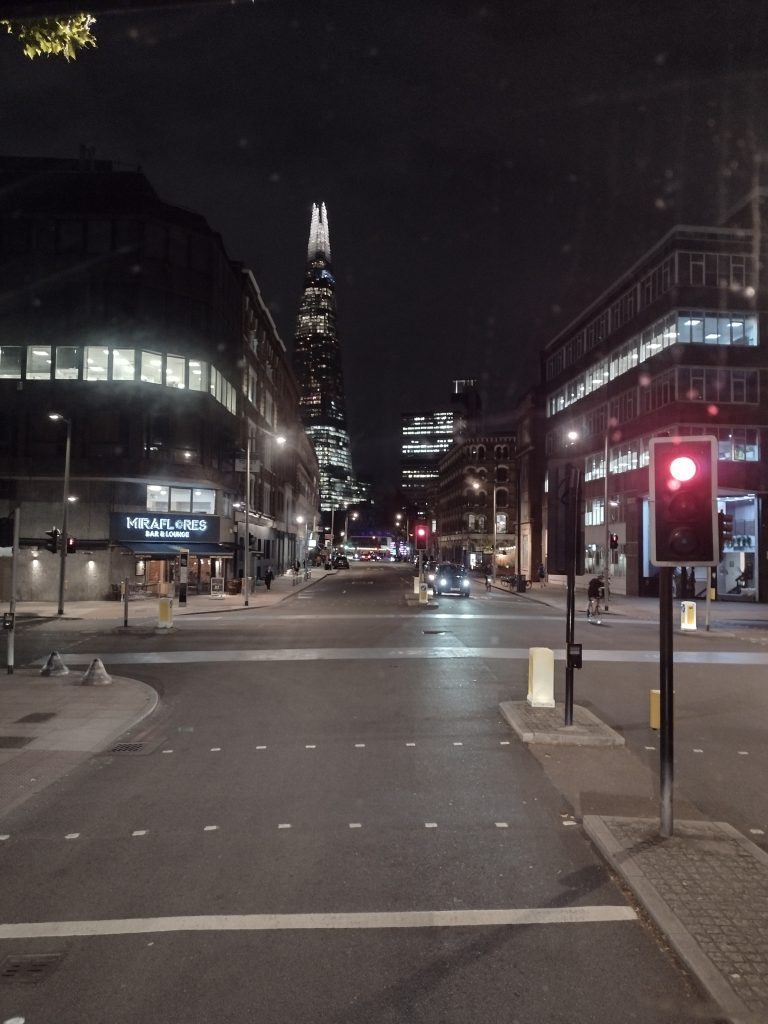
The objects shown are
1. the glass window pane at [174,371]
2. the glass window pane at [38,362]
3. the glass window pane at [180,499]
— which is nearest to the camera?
the glass window pane at [38,362]

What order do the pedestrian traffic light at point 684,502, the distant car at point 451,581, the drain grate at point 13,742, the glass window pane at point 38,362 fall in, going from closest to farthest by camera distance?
1. the pedestrian traffic light at point 684,502
2. the drain grate at point 13,742
3. the glass window pane at point 38,362
4. the distant car at point 451,581

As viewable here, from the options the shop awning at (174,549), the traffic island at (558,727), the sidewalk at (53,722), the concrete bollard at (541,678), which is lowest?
the sidewalk at (53,722)

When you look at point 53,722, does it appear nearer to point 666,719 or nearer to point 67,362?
point 666,719

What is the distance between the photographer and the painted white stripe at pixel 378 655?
18.1m

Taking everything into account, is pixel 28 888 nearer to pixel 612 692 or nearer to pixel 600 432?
pixel 612 692

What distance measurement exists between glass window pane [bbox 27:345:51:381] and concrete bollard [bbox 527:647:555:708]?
117 ft

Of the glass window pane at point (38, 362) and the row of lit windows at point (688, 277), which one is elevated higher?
the row of lit windows at point (688, 277)

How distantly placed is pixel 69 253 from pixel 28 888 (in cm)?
4057

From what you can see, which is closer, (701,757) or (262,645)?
(701,757)

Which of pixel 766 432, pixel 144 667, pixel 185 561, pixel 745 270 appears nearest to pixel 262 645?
pixel 144 667

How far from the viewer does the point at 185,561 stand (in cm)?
4016

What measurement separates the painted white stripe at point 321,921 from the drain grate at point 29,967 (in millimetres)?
281

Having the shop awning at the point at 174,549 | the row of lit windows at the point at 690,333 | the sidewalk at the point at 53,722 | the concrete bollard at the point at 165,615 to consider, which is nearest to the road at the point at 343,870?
the sidewalk at the point at 53,722

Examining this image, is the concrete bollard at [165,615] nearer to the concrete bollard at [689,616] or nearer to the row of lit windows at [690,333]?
the concrete bollard at [689,616]
